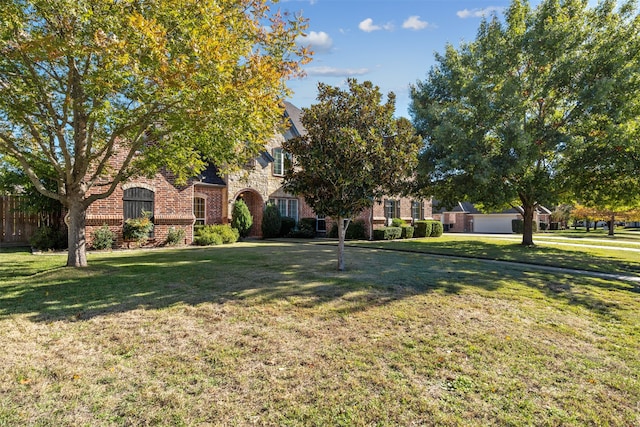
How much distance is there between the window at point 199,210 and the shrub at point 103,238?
18.5ft

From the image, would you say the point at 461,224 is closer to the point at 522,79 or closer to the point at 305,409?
the point at 522,79

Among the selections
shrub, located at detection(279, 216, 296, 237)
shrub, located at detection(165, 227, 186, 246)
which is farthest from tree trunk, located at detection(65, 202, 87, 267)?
shrub, located at detection(279, 216, 296, 237)

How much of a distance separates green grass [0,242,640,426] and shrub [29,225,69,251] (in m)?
7.41

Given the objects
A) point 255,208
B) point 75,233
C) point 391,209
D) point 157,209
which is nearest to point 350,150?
point 75,233

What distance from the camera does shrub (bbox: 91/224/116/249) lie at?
1417 centimetres

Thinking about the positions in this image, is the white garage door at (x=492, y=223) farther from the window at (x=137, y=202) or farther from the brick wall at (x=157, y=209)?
the window at (x=137, y=202)

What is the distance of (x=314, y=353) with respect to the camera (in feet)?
13.6

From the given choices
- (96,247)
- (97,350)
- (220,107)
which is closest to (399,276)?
(220,107)

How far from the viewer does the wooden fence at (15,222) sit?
15.5 meters

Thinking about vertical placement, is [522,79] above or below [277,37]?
above

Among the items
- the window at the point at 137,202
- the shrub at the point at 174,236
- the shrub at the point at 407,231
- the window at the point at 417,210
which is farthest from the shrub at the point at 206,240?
the window at the point at 417,210

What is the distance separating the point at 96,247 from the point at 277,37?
11.3 metres

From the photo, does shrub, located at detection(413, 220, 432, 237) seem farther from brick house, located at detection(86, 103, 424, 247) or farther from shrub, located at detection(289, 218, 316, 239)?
shrub, located at detection(289, 218, 316, 239)

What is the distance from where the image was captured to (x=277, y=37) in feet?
29.0
